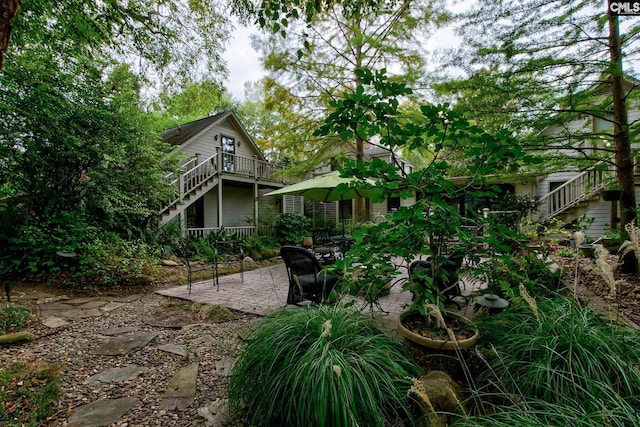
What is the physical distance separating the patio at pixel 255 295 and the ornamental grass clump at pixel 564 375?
148 cm

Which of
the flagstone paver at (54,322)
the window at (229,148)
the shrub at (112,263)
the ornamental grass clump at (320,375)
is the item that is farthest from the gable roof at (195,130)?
the ornamental grass clump at (320,375)

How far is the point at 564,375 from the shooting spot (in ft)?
4.85

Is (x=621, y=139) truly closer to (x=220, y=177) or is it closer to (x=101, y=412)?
(x=101, y=412)

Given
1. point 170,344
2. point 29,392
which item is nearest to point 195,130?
point 170,344

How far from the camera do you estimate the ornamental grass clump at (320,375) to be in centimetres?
135

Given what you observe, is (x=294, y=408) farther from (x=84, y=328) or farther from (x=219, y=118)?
(x=219, y=118)

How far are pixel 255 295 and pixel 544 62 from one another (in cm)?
555

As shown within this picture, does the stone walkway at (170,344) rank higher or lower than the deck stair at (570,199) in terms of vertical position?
lower

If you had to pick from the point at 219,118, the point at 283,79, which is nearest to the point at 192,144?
the point at 219,118

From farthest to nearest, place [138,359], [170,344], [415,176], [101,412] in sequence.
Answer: [170,344]
[138,359]
[415,176]
[101,412]

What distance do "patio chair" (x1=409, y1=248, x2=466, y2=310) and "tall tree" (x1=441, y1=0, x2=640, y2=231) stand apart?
2174 mm

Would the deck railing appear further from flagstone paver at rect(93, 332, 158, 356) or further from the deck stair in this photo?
the deck stair

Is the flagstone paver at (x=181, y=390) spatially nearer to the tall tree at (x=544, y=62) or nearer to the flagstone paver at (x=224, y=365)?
the flagstone paver at (x=224, y=365)

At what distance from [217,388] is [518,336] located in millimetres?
2187
